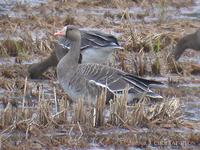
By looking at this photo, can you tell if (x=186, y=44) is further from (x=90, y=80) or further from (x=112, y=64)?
(x=90, y=80)

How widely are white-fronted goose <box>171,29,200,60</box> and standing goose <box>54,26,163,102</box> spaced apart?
3159 mm

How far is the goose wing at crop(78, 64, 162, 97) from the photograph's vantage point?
11367 mm

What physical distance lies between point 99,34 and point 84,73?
2.17 meters

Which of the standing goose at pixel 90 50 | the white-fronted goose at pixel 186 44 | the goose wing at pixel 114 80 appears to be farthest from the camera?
the white-fronted goose at pixel 186 44

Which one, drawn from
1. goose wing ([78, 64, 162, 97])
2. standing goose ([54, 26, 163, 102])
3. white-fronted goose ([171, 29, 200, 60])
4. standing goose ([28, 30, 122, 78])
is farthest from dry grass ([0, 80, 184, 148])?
white-fronted goose ([171, 29, 200, 60])

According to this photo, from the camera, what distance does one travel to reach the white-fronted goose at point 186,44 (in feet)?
48.0

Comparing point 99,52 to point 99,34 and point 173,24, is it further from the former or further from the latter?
point 173,24

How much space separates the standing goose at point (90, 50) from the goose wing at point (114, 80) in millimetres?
1530

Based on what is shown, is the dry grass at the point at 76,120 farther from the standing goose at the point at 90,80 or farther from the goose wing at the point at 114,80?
the goose wing at the point at 114,80

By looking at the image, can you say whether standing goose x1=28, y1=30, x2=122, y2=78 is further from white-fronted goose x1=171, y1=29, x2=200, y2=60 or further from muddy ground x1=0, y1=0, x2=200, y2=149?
white-fronted goose x1=171, y1=29, x2=200, y2=60

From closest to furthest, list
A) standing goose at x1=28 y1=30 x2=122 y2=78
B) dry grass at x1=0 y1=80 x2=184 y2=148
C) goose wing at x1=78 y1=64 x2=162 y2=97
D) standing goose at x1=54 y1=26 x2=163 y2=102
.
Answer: dry grass at x1=0 y1=80 x2=184 y2=148, standing goose at x1=54 y1=26 x2=163 y2=102, goose wing at x1=78 y1=64 x2=162 y2=97, standing goose at x1=28 y1=30 x2=122 y2=78

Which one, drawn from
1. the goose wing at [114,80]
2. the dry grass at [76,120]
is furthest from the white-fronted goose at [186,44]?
the dry grass at [76,120]

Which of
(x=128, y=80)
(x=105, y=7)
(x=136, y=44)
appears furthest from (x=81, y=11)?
(x=128, y=80)

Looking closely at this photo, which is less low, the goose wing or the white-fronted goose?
the goose wing
